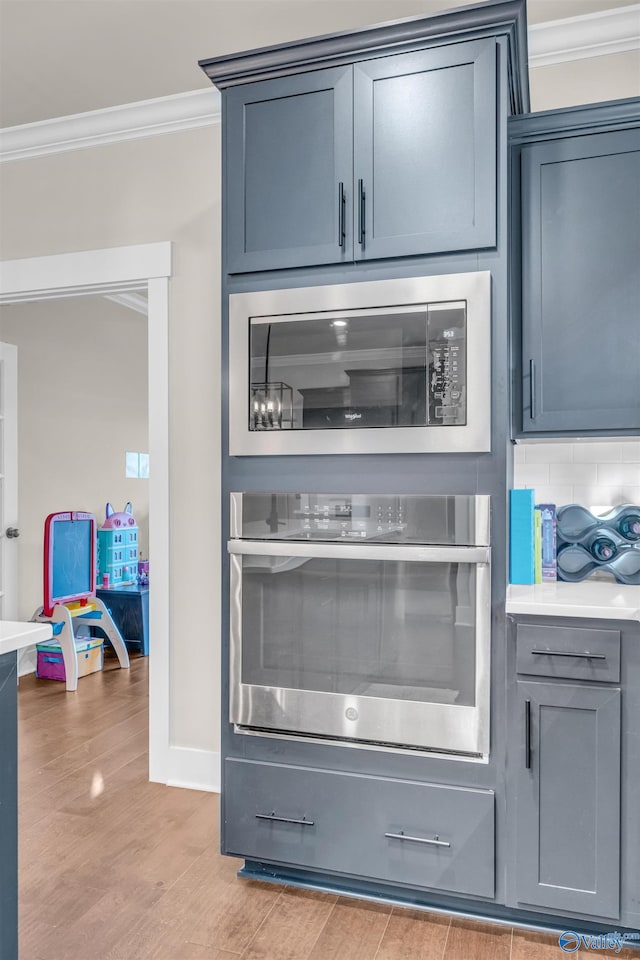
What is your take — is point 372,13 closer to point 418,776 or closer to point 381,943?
point 418,776

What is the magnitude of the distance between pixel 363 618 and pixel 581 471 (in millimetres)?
1030

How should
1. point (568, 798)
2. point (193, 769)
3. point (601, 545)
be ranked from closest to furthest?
point (568, 798)
point (601, 545)
point (193, 769)

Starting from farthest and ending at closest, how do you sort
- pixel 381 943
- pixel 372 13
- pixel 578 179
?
pixel 372 13 < pixel 578 179 < pixel 381 943

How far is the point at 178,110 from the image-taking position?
112 inches

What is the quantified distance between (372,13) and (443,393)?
4.73ft

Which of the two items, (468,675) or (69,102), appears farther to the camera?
(69,102)

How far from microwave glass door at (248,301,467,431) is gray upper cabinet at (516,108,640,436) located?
15.3 inches

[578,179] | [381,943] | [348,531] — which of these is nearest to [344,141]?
[578,179]

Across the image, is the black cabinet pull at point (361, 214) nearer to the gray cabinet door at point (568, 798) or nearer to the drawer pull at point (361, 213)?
the drawer pull at point (361, 213)

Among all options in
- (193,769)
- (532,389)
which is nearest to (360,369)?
(532,389)

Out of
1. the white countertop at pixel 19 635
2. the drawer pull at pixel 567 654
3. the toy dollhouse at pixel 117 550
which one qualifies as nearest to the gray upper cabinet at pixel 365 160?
the drawer pull at pixel 567 654

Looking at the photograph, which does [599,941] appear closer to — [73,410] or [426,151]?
[426,151]

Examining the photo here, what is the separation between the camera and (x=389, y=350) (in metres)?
1.99

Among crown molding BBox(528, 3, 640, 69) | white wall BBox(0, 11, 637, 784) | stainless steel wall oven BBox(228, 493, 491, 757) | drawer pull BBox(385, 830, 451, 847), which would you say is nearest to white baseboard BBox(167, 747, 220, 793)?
white wall BBox(0, 11, 637, 784)
